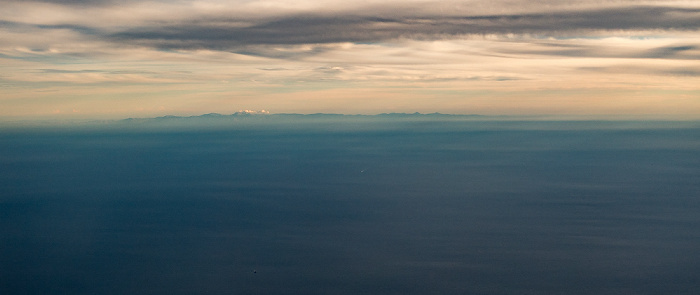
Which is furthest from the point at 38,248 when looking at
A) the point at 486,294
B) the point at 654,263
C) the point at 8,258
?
the point at 654,263

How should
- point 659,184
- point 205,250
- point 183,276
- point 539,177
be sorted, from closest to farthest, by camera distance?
point 183,276, point 205,250, point 659,184, point 539,177

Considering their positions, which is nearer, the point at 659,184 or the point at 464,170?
the point at 659,184

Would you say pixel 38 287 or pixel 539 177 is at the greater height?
pixel 539 177

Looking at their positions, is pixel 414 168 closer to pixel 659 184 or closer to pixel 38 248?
pixel 659 184

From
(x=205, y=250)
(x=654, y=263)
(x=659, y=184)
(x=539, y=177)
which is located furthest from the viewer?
(x=539, y=177)

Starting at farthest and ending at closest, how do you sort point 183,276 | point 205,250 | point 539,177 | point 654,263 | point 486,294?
point 539,177 → point 205,250 → point 654,263 → point 183,276 → point 486,294

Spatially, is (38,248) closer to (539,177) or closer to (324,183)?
(324,183)

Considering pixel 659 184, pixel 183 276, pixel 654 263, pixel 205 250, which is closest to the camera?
pixel 183 276

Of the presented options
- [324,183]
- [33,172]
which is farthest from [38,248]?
[33,172]

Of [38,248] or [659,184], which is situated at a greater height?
[659,184]
